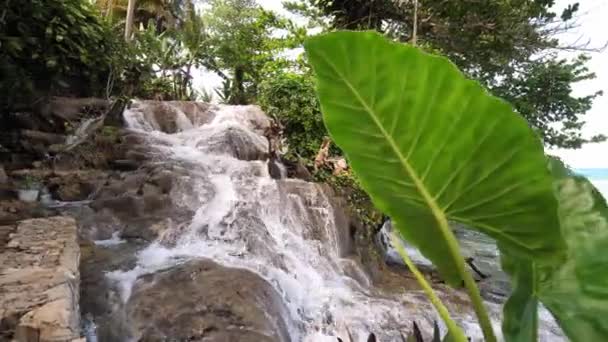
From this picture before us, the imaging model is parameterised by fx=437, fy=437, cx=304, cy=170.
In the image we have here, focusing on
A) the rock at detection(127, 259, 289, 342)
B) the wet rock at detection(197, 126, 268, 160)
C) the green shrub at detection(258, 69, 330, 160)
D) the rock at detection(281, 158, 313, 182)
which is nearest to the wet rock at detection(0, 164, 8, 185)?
the rock at detection(127, 259, 289, 342)

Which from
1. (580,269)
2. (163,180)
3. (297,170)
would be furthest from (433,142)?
(297,170)

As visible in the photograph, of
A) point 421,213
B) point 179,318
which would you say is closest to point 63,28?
point 179,318

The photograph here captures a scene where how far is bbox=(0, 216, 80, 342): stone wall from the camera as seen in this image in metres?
1.72

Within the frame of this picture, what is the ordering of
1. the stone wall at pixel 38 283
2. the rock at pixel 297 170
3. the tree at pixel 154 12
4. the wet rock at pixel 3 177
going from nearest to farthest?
the stone wall at pixel 38 283, the wet rock at pixel 3 177, the rock at pixel 297 170, the tree at pixel 154 12

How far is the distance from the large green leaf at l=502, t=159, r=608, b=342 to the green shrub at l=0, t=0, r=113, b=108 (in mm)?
6061

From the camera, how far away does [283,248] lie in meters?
5.14

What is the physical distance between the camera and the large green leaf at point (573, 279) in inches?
31.2

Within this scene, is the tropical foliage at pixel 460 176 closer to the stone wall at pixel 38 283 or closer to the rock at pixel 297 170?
the stone wall at pixel 38 283

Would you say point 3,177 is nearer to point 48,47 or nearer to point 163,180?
point 163,180

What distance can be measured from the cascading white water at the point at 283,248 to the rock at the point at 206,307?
0.20 m

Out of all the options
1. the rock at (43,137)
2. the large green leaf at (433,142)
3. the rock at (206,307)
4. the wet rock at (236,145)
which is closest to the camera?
the large green leaf at (433,142)

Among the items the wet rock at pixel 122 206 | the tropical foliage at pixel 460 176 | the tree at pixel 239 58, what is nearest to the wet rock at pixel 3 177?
the wet rock at pixel 122 206

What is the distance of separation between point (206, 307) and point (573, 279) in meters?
2.80

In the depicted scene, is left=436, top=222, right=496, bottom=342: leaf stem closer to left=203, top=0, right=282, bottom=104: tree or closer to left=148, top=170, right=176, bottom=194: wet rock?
left=148, top=170, right=176, bottom=194: wet rock
